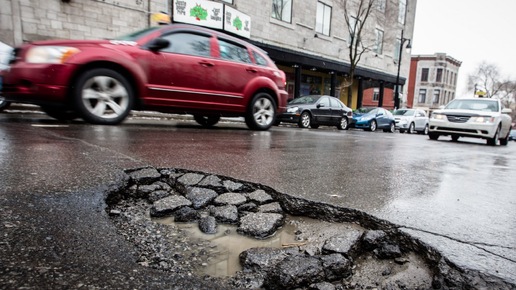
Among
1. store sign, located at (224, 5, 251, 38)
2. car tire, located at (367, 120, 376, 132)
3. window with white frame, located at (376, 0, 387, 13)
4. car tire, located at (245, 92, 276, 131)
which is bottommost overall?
car tire, located at (367, 120, 376, 132)

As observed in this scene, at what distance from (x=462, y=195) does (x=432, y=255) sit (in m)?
1.43

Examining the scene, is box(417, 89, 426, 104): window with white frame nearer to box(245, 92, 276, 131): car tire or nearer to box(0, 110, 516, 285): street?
box(245, 92, 276, 131): car tire

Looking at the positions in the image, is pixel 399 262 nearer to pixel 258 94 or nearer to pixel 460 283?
pixel 460 283

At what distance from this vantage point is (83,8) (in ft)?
37.0

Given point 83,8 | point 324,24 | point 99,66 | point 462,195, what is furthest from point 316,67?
point 462,195

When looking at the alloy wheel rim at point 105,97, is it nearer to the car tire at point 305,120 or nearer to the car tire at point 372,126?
the car tire at point 305,120

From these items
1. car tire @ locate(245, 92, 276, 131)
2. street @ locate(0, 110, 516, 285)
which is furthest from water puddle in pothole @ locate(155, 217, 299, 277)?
car tire @ locate(245, 92, 276, 131)

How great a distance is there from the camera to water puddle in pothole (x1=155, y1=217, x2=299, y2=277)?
1442 mm

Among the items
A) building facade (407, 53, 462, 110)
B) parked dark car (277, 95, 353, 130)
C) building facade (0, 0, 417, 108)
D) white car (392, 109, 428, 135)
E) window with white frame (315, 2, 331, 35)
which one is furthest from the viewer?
building facade (407, 53, 462, 110)

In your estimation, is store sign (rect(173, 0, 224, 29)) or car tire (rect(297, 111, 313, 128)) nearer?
car tire (rect(297, 111, 313, 128))

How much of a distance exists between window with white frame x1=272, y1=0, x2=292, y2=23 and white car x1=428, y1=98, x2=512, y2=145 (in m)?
10.9

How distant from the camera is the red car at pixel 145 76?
169 inches

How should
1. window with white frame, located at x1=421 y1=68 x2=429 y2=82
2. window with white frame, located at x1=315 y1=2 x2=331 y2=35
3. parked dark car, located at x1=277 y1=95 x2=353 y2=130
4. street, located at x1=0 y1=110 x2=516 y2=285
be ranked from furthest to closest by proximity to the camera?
window with white frame, located at x1=421 y1=68 x2=429 y2=82 < window with white frame, located at x1=315 y1=2 x2=331 y2=35 < parked dark car, located at x1=277 y1=95 x2=353 y2=130 < street, located at x1=0 y1=110 x2=516 y2=285

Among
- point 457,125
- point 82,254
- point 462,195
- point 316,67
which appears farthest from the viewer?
point 316,67
